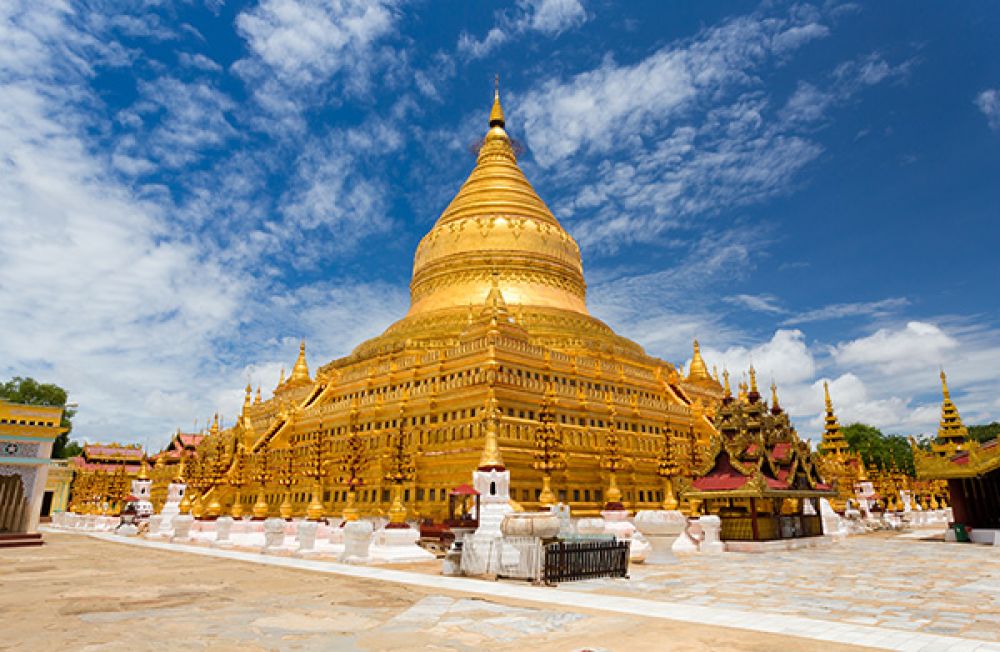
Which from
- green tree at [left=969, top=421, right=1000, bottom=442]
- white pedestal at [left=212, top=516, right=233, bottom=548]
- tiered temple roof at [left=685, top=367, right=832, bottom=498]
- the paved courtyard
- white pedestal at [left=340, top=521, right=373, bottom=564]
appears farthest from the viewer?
green tree at [left=969, top=421, right=1000, bottom=442]

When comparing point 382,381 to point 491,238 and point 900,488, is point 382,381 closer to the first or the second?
point 491,238

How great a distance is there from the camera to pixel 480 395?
2761 centimetres

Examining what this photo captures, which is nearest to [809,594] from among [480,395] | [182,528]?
[480,395]

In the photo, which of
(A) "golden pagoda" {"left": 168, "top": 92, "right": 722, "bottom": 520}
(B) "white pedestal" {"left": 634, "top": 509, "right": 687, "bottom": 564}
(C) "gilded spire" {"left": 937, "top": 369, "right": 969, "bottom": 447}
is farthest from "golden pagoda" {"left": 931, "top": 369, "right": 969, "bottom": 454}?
(B) "white pedestal" {"left": 634, "top": 509, "right": 687, "bottom": 564}

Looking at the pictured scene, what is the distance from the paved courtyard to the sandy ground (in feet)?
7.45

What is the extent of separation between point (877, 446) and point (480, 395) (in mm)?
70498

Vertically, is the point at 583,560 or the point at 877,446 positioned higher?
the point at 877,446

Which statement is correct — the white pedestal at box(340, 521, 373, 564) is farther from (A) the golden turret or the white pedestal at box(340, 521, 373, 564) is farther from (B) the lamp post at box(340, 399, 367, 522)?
(A) the golden turret

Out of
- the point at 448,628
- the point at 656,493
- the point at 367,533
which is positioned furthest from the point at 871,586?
the point at 656,493

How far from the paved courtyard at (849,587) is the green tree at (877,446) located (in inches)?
2598

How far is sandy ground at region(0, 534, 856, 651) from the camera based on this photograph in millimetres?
7234

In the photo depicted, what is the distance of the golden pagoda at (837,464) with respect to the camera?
37.0 meters

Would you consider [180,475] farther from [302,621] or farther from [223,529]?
[302,621]

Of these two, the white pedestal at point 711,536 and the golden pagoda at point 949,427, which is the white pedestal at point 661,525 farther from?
the golden pagoda at point 949,427
